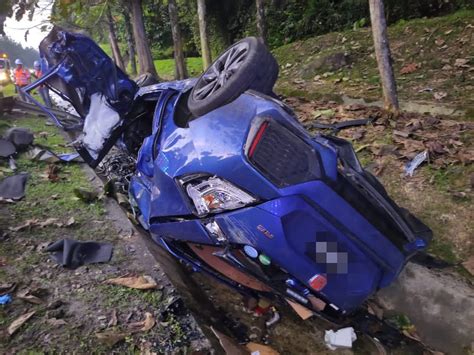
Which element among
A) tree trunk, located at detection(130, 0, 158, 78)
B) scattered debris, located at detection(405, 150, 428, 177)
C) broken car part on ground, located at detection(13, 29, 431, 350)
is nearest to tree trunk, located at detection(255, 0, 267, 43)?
tree trunk, located at detection(130, 0, 158, 78)

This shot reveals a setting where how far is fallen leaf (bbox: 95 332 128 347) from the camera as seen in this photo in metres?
2.27

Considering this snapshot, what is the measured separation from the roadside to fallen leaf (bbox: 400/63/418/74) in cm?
643

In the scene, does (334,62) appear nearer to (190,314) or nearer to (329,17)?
(329,17)

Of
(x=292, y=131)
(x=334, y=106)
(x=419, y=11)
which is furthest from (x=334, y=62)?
(x=292, y=131)

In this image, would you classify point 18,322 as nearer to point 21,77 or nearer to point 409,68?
point 409,68

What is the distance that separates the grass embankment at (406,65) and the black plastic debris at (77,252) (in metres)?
4.96

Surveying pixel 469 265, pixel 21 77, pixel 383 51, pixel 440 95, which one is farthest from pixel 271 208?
pixel 21 77

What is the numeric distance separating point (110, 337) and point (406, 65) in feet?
25.5

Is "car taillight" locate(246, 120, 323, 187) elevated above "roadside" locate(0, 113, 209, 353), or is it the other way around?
"car taillight" locate(246, 120, 323, 187)

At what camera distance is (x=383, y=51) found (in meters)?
5.38

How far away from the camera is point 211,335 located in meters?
2.47

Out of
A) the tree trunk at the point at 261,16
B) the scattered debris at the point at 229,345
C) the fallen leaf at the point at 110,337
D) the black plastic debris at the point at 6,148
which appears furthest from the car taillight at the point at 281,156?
the tree trunk at the point at 261,16

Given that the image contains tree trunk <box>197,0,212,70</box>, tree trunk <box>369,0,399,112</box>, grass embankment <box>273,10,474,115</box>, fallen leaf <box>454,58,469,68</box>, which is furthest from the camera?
tree trunk <box>197,0,212,70</box>

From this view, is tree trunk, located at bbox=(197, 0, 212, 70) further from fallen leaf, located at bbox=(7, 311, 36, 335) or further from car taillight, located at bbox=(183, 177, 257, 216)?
fallen leaf, located at bbox=(7, 311, 36, 335)
